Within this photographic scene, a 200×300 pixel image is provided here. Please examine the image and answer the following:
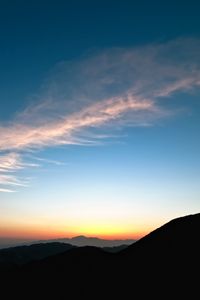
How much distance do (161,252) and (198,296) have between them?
1126 centimetres

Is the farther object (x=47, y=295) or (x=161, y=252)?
(x=161, y=252)

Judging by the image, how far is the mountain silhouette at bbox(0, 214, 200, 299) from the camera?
35812 millimetres

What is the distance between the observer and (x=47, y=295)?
1522 inches

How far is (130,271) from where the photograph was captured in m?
40.5

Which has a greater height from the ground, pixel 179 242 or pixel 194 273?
pixel 179 242

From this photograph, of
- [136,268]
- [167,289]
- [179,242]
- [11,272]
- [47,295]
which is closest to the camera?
[167,289]

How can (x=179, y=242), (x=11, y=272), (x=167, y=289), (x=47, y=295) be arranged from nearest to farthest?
(x=167, y=289) → (x=47, y=295) → (x=179, y=242) → (x=11, y=272)

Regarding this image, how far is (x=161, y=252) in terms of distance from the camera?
4322 cm

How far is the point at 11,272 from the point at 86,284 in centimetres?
1404

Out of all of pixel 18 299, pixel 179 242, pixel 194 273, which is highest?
pixel 179 242

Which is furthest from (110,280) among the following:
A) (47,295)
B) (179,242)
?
(179,242)

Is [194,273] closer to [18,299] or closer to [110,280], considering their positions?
[110,280]

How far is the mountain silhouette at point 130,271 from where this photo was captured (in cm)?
3581

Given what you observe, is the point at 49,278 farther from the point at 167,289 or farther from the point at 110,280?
the point at 167,289
